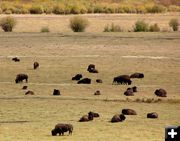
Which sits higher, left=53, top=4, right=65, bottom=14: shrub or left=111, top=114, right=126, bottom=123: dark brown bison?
left=53, top=4, right=65, bottom=14: shrub

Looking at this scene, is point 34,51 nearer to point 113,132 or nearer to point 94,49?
point 94,49

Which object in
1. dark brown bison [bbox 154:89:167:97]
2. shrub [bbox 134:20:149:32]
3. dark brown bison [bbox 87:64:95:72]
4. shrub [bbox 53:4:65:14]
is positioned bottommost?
dark brown bison [bbox 154:89:167:97]

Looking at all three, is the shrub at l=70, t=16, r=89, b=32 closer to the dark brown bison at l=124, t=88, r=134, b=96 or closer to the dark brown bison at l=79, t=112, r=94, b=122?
the dark brown bison at l=124, t=88, r=134, b=96

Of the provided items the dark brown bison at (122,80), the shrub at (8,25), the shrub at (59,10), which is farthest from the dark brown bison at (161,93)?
the shrub at (59,10)

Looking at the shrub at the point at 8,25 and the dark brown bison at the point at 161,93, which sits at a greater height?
the shrub at the point at 8,25

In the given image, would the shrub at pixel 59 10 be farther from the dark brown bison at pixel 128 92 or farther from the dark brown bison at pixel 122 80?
the dark brown bison at pixel 128 92

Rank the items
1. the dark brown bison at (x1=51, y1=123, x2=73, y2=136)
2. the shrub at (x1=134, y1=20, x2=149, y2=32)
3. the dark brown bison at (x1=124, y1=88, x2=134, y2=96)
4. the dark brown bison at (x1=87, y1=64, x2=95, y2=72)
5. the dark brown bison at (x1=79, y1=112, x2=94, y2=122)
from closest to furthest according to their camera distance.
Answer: the dark brown bison at (x1=51, y1=123, x2=73, y2=136) → the dark brown bison at (x1=79, y1=112, x2=94, y2=122) → the dark brown bison at (x1=124, y1=88, x2=134, y2=96) → the dark brown bison at (x1=87, y1=64, x2=95, y2=72) → the shrub at (x1=134, y1=20, x2=149, y2=32)

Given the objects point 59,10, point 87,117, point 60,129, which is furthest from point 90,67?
point 59,10

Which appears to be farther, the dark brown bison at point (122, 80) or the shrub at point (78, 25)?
the shrub at point (78, 25)

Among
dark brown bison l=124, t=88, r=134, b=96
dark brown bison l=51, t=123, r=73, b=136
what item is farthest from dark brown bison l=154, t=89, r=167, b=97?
dark brown bison l=51, t=123, r=73, b=136

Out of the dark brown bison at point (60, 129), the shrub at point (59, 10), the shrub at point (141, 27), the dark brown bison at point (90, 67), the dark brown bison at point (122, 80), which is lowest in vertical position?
the dark brown bison at point (60, 129)

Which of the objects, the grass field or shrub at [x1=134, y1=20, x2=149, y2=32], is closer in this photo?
the grass field

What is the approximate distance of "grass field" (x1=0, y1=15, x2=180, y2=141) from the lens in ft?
54.2

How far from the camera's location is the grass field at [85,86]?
1653 centimetres
